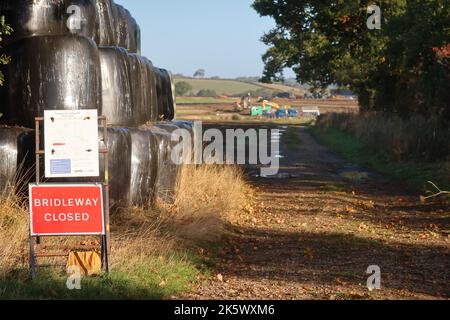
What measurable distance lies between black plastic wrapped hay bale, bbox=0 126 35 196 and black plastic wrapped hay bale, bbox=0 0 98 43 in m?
1.45

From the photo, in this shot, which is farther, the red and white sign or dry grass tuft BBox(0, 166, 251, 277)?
dry grass tuft BBox(0, 166, 251, 277)

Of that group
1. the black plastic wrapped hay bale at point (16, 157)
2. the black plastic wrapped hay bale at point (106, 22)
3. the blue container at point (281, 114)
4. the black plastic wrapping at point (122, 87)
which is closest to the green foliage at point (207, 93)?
the blue container at point (281, 114)

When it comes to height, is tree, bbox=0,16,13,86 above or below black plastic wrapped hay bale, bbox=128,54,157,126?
above

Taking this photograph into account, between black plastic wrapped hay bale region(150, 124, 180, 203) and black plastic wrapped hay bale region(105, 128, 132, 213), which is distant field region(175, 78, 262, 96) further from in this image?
black plastic wrapped hay bale region(105, 128, 132, 213)

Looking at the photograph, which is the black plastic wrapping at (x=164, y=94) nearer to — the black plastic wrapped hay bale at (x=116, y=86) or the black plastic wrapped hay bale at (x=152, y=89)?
the black plastic wrapped hay bale at (x=152, y=89)

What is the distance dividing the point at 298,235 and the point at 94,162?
4598mm

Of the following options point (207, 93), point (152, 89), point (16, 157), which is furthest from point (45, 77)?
point (207, 93)

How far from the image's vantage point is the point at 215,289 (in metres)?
8.41

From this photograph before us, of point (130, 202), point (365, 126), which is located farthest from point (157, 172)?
point (365, 126)

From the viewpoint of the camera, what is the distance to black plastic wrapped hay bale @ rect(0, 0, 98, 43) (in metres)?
11.6

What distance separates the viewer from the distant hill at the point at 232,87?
413 feet

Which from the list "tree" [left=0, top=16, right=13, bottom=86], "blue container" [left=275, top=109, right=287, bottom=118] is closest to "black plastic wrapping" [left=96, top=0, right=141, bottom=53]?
"tree" [left=0, top=16, right=13, bottom=86]
